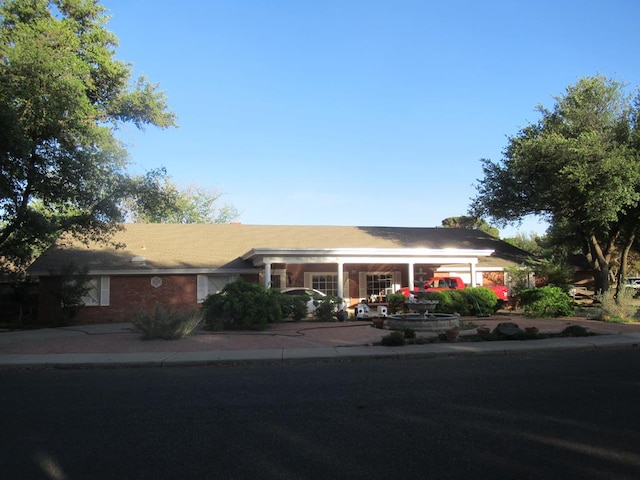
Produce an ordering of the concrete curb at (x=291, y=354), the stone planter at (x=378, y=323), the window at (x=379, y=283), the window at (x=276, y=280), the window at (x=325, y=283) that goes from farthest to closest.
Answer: the window at (x=379, y=283) < the window at (x=325, y=283) < the window at (x=276, y=280) < the stone planter at (x=378, y=323) < the concrete curb at (x=291, y=354)

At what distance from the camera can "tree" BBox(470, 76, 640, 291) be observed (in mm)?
19969

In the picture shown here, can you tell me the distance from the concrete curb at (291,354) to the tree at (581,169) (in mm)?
9312

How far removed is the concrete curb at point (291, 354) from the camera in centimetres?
1098

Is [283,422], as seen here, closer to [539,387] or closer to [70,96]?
[539,387]

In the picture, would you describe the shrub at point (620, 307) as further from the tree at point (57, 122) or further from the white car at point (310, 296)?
the tree at point (57, 122)

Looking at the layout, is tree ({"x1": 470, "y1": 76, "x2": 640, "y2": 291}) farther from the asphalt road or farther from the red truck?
the asphalt road

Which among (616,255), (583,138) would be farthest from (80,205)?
(616,255)

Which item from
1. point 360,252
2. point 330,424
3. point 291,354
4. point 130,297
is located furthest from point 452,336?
point 130,297

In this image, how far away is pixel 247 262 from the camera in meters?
24.8

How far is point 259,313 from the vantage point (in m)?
16.6

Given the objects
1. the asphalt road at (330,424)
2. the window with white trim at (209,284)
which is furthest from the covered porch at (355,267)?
the asphalt road at (330,424)

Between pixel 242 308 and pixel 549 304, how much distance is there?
12.2m

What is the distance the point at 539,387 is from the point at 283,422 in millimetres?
4355

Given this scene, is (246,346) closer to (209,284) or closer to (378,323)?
(378,323)
